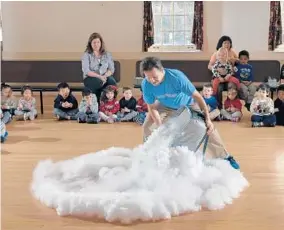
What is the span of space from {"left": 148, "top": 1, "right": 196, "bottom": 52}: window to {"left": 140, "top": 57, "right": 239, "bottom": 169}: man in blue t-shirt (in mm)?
5735

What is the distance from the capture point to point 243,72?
750 cm

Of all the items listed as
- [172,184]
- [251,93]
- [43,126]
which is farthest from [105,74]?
[172,184]

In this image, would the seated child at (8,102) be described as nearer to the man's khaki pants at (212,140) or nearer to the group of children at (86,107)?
the group of children at (86,107)

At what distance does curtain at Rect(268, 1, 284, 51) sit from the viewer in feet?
30.4

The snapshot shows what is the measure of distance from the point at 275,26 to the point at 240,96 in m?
2.64

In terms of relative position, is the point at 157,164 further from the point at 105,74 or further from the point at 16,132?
the point at 105,74

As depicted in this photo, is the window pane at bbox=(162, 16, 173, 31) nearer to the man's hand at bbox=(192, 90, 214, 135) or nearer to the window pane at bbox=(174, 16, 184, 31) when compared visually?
the window pane at bbox=(174, 16, 184, 31)

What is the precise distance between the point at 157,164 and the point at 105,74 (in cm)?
381

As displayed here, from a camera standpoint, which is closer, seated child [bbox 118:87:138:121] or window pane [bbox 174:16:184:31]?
seated child [bbox 118:87:138:121]

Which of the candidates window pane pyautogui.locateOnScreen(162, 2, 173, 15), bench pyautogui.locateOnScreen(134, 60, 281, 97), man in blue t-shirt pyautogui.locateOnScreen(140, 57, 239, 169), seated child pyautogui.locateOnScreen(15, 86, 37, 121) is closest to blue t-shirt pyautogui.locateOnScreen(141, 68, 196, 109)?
man in blue t-shirt pyautogui.locateOnScreen(140, 57, 239, 169)

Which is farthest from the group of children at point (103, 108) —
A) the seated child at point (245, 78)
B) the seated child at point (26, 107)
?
the seated child at point (245, 78)

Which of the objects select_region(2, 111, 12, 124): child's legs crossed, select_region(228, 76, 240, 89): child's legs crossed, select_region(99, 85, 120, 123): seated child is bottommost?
select_region(2, 111, 12, 124): child's legs crossed

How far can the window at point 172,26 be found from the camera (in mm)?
9680

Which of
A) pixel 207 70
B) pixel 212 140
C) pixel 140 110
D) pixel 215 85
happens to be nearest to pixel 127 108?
pixel 140 110
